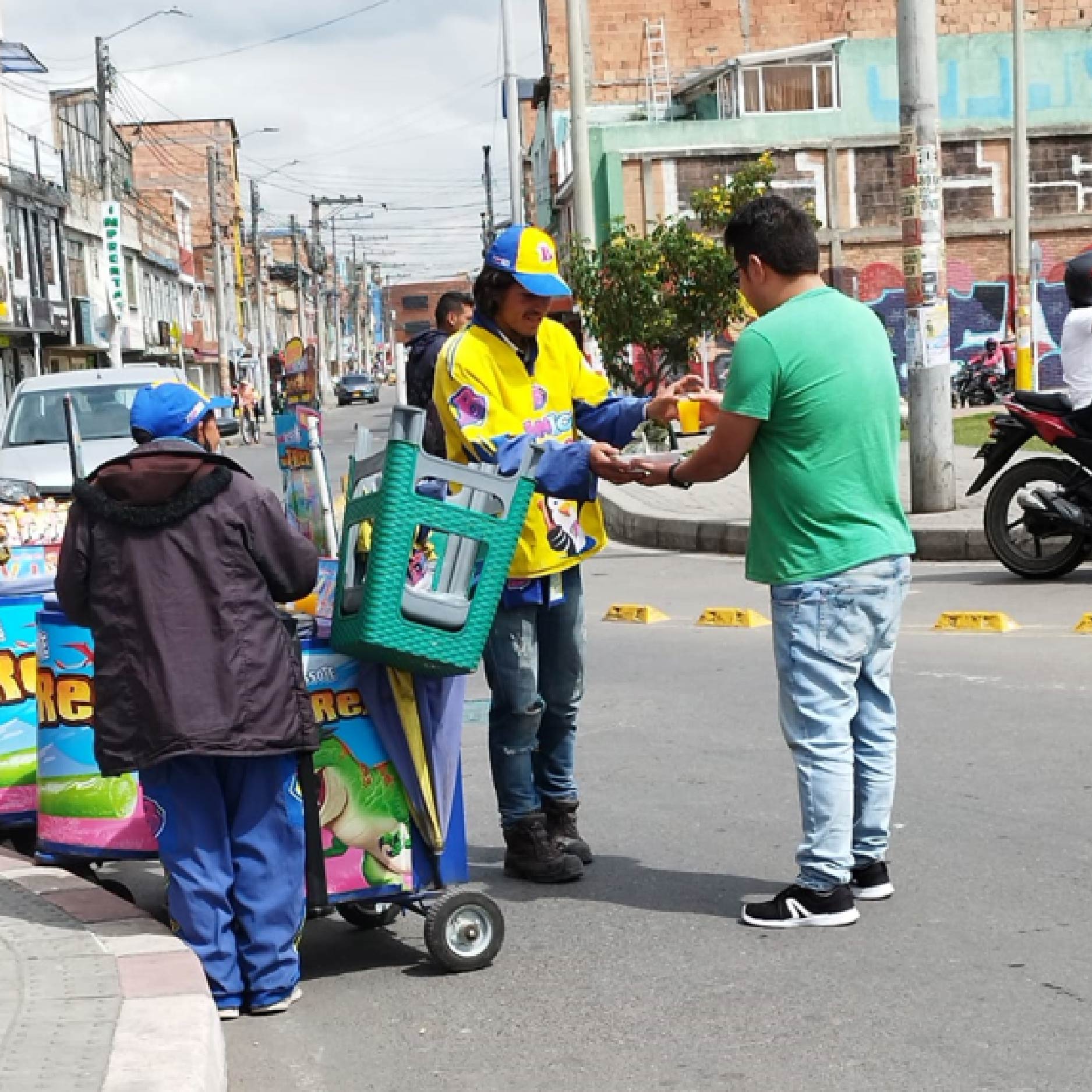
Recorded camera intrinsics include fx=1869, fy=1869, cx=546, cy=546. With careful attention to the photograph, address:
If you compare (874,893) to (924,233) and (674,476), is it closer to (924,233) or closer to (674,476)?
(674,476)

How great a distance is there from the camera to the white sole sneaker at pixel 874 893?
17.6 ft

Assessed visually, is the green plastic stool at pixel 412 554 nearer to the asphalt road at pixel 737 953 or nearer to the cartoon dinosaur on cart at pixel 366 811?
the cartoon dinosaur on cart at pixel 366 811

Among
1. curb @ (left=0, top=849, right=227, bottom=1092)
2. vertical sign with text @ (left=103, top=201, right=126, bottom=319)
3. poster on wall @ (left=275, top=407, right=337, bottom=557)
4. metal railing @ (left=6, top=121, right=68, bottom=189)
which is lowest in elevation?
curb @ (left=0, top=849, right=227, bottom=1092)

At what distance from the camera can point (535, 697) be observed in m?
5.64

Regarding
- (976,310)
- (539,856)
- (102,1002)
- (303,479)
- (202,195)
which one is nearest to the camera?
(102,1002)

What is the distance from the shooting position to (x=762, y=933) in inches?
203

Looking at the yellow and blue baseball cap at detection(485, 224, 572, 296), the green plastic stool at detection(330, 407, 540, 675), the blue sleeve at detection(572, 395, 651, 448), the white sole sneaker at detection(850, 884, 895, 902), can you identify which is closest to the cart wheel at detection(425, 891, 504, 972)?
the green plastic stool at detection(330, 407, 540, 675)

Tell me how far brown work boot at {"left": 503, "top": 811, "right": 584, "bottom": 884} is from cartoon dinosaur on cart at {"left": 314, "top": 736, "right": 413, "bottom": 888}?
869 mm

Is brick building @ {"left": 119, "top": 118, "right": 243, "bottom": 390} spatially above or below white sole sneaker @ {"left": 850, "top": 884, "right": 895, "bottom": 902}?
above

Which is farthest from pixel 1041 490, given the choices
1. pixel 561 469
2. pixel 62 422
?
pixel 62 422

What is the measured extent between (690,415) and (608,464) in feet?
1.14

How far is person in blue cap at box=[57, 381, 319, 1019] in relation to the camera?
4617 millimetres

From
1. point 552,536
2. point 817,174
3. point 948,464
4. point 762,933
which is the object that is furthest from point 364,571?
point 817,174

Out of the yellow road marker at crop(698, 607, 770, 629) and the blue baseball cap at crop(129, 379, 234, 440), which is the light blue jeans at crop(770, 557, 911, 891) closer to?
the blue baseball cap at crop(129, 379, 234, 440)
